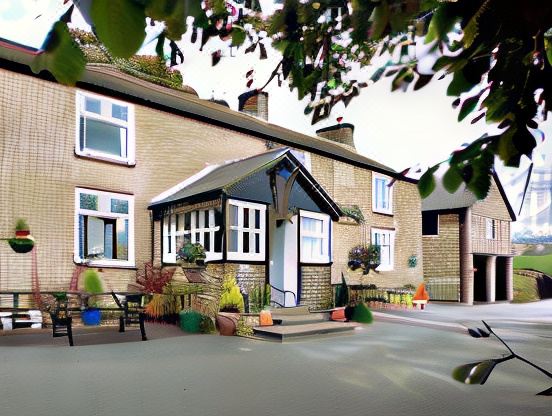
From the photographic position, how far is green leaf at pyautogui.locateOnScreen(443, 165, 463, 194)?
1.59 metres

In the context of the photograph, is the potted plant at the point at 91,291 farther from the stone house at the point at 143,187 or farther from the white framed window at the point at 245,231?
the white framed window at the point at 245,231

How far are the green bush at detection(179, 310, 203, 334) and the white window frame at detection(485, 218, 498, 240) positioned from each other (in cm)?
1600

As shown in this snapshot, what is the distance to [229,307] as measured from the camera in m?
9.88

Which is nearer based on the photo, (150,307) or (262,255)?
(150,307)

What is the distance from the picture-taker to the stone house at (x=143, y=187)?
29.8 feet

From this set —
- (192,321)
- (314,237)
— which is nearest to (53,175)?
(192,321)

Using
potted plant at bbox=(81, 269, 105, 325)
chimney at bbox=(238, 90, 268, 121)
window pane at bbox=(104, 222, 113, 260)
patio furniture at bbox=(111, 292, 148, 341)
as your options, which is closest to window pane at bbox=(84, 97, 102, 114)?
window pane at bbox=(104, 222, 113, 260)

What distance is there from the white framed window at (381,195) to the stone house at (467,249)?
3512 mm

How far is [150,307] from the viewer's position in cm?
1020

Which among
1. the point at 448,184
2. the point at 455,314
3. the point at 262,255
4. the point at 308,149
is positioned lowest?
the point at 455,314

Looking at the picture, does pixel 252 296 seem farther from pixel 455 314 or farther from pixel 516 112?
pixel 516 112

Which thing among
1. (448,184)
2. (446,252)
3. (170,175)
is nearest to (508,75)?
(448,184)

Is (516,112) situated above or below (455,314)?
above

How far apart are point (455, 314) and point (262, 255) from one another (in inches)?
303
